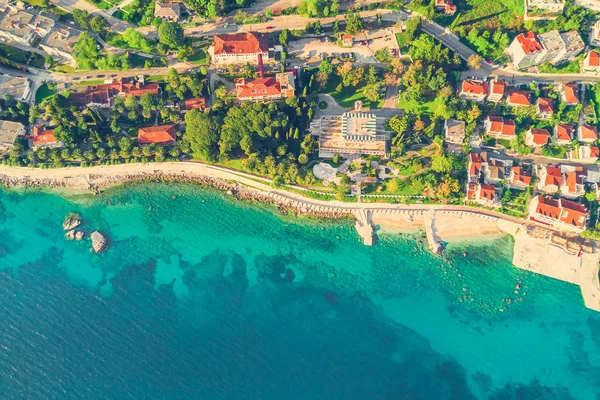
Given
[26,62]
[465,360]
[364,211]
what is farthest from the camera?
[26,62]

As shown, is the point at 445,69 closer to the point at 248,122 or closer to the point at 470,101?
the point at 470,101

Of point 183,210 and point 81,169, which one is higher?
point 81,169

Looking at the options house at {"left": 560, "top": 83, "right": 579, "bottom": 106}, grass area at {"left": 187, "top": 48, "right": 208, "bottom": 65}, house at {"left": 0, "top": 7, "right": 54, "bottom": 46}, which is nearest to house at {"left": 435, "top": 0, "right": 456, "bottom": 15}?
house at {"left": 560, "top": 83, "right": 579, "bottom": 106}

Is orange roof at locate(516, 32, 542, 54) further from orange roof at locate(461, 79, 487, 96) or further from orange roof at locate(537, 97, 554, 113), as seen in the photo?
orange roof at locate(461, 79, 487, 96)

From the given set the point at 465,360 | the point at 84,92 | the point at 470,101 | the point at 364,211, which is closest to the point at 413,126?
the point at 470,101

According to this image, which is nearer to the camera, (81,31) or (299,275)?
(299,275)

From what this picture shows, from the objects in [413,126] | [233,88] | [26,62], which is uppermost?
[26,62]
